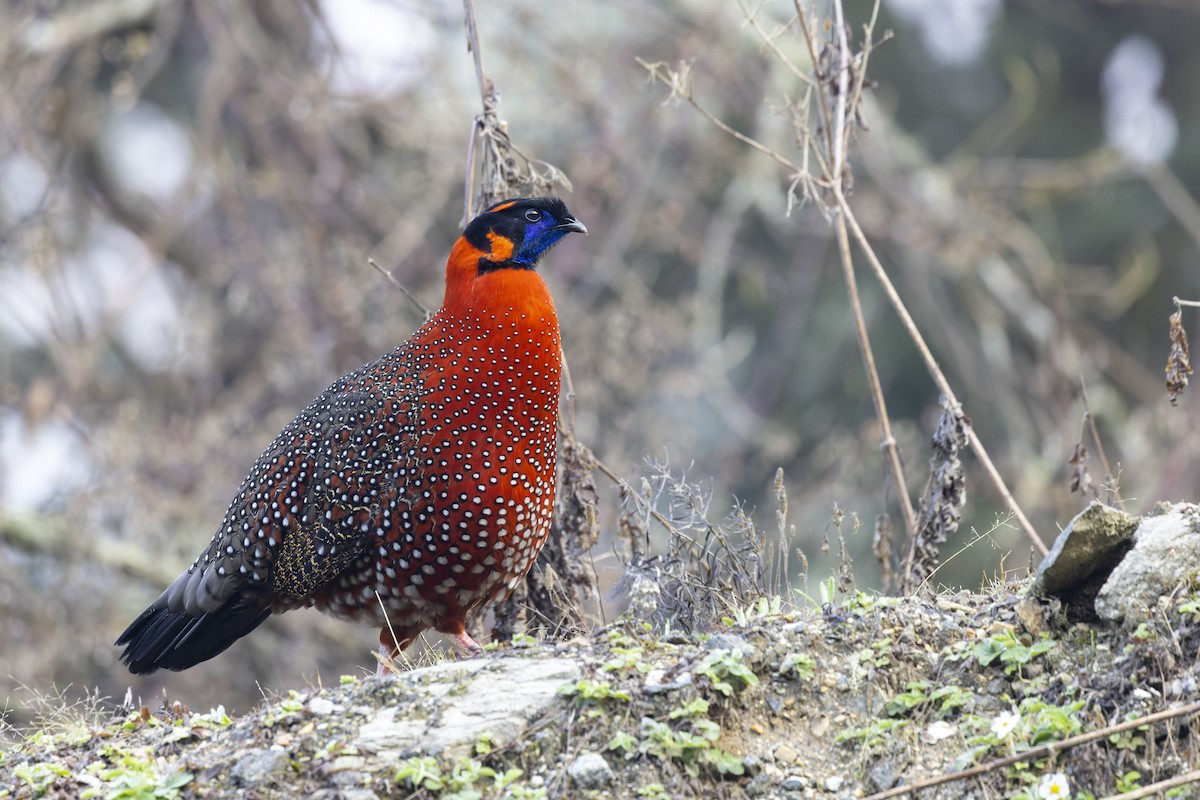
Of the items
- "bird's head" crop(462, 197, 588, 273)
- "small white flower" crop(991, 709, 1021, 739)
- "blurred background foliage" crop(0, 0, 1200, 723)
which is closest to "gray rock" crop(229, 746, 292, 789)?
"small white flower" crop(991, 709, 1021, 739)

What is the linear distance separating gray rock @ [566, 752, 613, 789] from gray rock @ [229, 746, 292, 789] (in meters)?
0.67

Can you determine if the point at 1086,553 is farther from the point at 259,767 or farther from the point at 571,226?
the point at 571,226

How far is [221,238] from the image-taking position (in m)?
10.1

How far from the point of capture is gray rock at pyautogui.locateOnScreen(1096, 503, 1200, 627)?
3.27m

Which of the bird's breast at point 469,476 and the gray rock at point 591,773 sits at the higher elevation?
the bird's breast at point 469,476

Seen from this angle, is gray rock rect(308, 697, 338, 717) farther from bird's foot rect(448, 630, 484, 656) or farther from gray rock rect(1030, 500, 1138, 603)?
gray rock rect(1030, 500, 1138, 603)

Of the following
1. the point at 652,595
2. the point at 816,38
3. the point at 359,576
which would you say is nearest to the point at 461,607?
the point at 359,576

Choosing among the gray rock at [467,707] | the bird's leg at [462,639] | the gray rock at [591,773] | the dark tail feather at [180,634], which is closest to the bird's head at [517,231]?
the bird's leg at [462,639]

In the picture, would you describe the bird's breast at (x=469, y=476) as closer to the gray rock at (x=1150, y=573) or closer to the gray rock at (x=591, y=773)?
the gray rock at (x=591, y=773)

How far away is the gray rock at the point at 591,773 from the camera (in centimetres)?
309

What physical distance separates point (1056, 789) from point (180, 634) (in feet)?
10.5

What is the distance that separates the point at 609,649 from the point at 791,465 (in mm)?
8542

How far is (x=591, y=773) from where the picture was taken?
3.09 m

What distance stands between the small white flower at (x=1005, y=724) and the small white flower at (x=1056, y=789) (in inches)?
6.1
